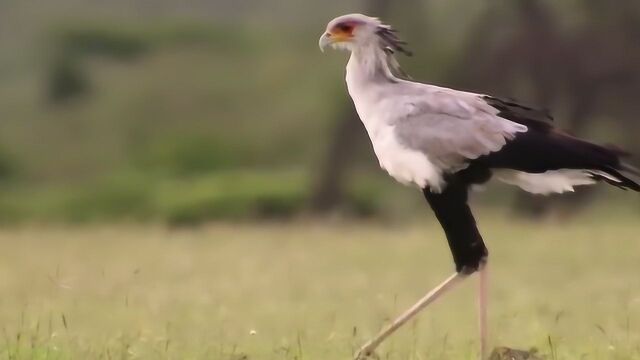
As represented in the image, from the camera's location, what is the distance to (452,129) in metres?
5.44

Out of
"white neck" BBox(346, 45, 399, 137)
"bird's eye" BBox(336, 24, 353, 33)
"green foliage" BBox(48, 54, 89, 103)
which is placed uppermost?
"green foliage" BBox(48, 54, 89, 103)

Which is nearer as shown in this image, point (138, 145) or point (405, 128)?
point (405, 128)

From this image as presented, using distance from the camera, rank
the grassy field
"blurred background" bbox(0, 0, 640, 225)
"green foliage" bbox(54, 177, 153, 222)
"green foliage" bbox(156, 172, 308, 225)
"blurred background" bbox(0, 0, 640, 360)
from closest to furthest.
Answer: the grassy field → "blurred background" bbox(0, 0, 640, 360) → "blurred background" bbox(0, 0, 640, 225) → "green foliage" bbox(156, 172, 308, 225) → "green foliage" bbox(54, 177, 153, 222)

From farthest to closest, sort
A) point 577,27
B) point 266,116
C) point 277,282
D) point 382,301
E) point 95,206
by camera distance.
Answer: point 266,116 → point 95,206 → point 577,27 → point 277,282 → point 382,301

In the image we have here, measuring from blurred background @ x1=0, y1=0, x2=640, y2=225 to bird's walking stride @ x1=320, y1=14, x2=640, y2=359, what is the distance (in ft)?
43.5

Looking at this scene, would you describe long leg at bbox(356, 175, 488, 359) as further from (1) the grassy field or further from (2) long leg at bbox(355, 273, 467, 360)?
(1) the grassy field

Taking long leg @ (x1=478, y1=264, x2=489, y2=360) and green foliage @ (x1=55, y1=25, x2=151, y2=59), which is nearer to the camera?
long leg @ (x1=478, y1=264, x2=489, y2=360)

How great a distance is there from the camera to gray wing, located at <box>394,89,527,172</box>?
5398mm

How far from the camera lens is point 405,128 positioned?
5.49m

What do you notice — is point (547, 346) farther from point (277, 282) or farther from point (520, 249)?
point (520, 249)

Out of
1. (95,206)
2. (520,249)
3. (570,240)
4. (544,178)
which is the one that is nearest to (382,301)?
(544,178)

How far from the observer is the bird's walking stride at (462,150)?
17.5 ft

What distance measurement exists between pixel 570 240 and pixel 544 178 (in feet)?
29.5

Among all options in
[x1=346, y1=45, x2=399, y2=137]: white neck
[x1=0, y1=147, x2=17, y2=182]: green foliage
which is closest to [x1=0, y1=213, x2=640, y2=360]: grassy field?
[x1=346, y1=45, x2=399, y2=137]: white neck
